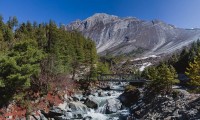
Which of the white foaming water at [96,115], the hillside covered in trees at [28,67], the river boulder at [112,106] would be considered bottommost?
the white foaming water at [96,115]

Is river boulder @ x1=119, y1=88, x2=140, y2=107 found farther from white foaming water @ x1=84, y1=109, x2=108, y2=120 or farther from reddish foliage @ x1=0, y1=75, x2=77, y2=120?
reddish foliage @ x1=0, y1=75, x2=77, y2=120

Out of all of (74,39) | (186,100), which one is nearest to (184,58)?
(74,39)

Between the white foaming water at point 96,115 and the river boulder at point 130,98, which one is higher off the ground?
the river boulder at point 130,98

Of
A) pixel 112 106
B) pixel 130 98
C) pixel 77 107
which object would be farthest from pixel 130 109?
pixel 77 107

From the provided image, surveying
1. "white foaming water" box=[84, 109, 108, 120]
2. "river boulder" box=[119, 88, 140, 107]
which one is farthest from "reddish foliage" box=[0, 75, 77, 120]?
"river boulder" box=[119, 88, 140, 107]

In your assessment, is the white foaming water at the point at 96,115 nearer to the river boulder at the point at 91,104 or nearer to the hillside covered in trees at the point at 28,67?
the river boulder at the point at 91,104

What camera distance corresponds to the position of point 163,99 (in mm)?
39500

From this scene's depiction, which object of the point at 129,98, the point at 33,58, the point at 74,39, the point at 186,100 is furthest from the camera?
the point at 74,39

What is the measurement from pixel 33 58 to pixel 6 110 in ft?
34.5

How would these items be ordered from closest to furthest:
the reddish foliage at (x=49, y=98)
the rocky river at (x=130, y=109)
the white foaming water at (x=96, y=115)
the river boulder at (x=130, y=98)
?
the rocky river at (x=130, y=109), the reddish foliage at (x=49, y=98), the white foaming water at (x=96, y=115), the river boulder at (x=130, y=98)

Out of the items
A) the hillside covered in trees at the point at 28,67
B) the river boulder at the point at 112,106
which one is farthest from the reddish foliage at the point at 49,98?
the river boulder at the point at 112,106

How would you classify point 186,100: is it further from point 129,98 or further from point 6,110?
point 6,110

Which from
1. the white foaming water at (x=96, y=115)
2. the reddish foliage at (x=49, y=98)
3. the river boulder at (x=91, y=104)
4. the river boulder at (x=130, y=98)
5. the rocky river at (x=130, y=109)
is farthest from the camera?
the river boulder at (x=130, y=98)

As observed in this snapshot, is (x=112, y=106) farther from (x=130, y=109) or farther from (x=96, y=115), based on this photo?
(x=96, y=115)
